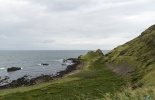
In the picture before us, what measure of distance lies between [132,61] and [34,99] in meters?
47.9

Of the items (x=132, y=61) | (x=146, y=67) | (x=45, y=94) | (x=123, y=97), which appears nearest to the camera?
(x=123, y=97)

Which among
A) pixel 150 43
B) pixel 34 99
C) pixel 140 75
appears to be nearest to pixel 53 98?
pixel 34 99

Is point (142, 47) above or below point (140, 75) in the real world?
above

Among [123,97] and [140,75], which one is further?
[140,75]

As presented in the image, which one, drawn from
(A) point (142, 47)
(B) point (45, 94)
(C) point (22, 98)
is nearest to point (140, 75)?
(B) point (45, 94)

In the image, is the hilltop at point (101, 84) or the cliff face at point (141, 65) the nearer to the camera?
the hilltop at point (101, 84)

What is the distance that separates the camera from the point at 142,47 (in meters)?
104

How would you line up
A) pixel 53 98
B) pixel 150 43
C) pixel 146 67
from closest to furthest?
pixel 53 98 → pixel 146 67 → pixel 150 43

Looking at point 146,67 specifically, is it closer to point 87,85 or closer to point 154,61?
point 154,61

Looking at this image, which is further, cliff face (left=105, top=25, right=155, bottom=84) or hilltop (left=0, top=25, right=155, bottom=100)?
cliff face (left=105, top=25, right=155, bottom=84)

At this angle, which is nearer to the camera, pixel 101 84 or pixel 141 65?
pixel 101 84

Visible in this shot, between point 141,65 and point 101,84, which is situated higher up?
point 141,65

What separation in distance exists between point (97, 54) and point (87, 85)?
343ft

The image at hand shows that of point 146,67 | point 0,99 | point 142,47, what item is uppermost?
point 142,47
